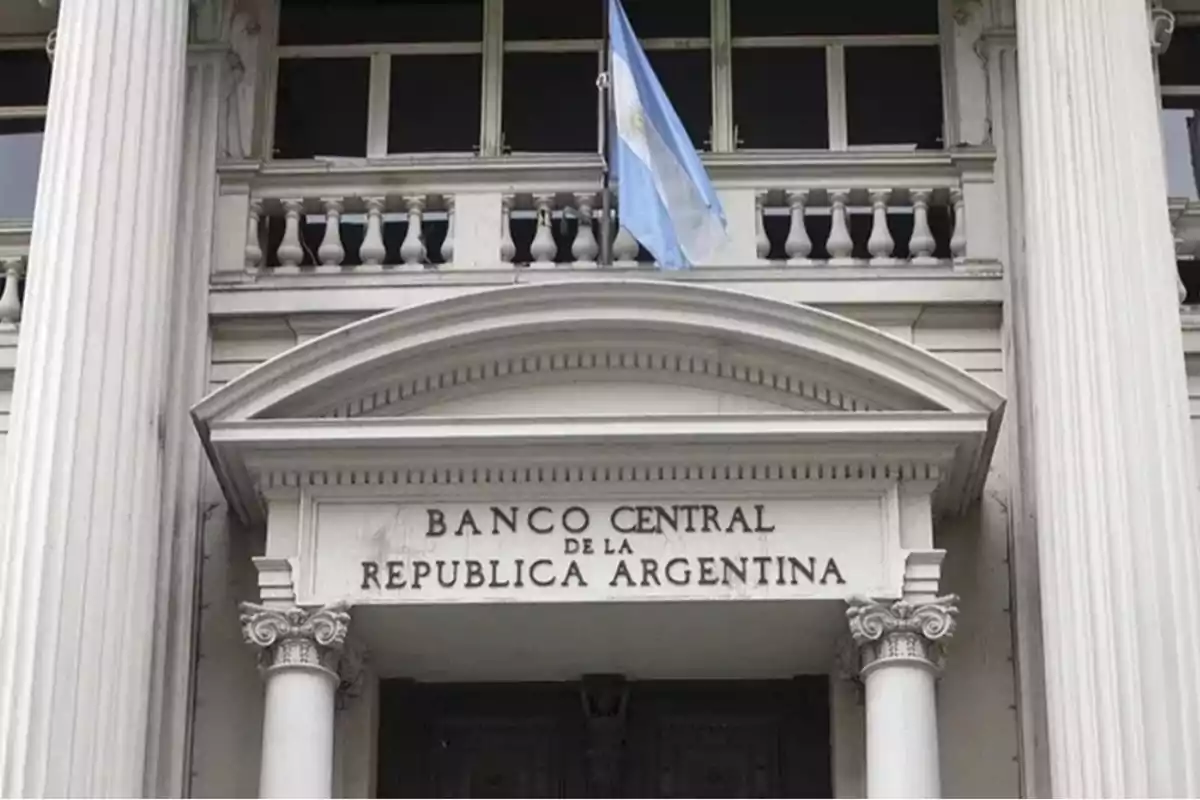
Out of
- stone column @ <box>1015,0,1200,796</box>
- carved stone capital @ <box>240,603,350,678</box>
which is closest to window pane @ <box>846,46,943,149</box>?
stone column @ <box>1015,0,1200,796</box>

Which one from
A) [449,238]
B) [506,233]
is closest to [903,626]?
[506,233]

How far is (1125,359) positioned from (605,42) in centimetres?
425

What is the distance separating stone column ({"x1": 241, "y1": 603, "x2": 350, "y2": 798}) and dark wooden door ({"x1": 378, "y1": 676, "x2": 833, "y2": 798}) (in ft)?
3.73

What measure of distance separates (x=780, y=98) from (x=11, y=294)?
4722mm

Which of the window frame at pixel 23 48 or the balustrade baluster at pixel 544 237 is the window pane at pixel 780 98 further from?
the window frame at pixel 23 48

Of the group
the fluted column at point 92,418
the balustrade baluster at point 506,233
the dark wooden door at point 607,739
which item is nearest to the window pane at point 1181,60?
the balustrade baluster at point 506,233

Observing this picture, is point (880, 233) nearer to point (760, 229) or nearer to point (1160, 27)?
point (760, 229)

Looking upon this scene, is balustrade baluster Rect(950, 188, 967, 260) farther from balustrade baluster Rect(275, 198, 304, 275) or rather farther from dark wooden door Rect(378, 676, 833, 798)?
balustrade baluster Rect(275, 198, 304, 275)

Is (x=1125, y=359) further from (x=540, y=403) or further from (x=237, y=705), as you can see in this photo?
(x=237, y=705)

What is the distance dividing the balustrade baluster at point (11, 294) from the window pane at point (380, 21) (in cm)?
220

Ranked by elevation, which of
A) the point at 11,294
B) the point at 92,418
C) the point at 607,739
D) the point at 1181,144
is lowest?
the point at 607,739

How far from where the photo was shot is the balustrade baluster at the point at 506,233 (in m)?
15.0

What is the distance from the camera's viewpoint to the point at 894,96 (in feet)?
52.1

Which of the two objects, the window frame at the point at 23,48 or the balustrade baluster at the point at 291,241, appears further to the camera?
the window frame at the point at 23,48
